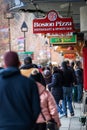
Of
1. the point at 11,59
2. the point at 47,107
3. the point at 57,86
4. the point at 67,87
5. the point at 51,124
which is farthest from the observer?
the point at 67,87

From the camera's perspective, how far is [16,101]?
5922 mm

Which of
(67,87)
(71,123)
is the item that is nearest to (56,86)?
(67,87)

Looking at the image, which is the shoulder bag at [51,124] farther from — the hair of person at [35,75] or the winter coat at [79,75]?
the winter coat at [79,75]

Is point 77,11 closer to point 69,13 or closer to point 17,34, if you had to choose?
point 69,13

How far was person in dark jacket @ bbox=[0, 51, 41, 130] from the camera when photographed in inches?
232

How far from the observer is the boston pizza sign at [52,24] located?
47.3 ft

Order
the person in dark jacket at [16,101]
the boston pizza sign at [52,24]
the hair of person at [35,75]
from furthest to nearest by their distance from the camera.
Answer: the boston pizza sign at [52,24]
the hair of person at [35,75]
the person in dark jacket at [16,101]

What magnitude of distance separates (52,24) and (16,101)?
8.82 m

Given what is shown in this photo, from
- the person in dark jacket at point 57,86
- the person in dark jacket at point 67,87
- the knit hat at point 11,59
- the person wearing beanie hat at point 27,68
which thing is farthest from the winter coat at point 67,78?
the knit hat at point 11,59

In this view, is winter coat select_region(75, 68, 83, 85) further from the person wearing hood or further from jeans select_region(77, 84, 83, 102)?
the person wearing hood

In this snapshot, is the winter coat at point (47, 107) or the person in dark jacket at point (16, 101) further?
the winter coat at point (47, 107)

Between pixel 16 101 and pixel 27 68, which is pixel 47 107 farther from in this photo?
pixel 27 68

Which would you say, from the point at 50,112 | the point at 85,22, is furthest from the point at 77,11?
the point at 50,112

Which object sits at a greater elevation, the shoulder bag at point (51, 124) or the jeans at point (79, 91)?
the shoulder bag at point (51, 124)
